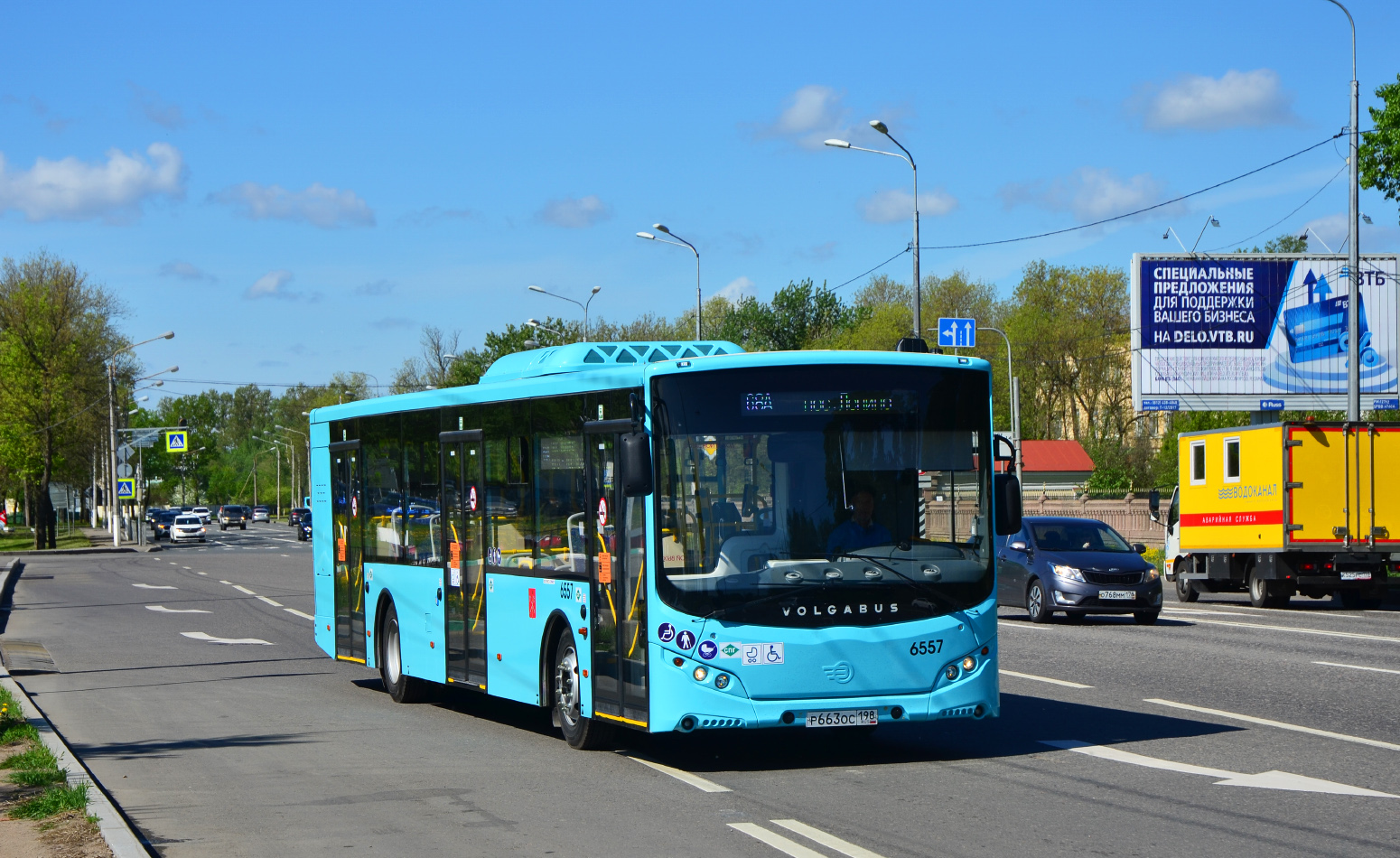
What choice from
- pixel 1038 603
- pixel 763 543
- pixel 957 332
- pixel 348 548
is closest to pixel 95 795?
pixel 763 543

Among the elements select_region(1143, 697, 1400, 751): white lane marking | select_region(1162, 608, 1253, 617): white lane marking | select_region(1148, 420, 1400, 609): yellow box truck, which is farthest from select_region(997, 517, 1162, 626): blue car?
select_region(1143, 697, 1400, 751): white lane marking

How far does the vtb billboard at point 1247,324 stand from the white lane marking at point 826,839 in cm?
3785

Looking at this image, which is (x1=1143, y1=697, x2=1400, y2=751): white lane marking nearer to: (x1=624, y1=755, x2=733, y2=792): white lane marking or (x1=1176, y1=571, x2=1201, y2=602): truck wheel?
(x1=624, y1=755, x2=733, y2=792): white lane marking

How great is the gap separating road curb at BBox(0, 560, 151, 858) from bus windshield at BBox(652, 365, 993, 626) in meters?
3.37

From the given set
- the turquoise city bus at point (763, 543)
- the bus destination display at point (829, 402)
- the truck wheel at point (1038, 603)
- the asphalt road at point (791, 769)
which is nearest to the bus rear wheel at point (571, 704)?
the turquoise city bus at point (763, 543)

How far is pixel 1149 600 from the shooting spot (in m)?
22.4

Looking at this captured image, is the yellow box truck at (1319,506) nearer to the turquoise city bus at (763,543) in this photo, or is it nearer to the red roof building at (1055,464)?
the turquoise city bus at (763,543)

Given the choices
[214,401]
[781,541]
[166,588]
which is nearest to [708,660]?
[781,541]

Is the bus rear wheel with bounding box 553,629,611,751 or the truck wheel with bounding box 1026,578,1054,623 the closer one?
the bus rear wheel with bounding box 553,629,611,751

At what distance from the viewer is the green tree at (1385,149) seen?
3250 centimetres

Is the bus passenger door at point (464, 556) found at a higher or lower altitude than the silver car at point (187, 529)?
higher

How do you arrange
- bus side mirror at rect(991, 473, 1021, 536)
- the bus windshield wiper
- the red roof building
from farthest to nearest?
the red roof building < bus side mirror at rect(991, 473, 1021, 536) < the bus windshield wiper

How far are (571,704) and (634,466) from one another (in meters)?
2.30

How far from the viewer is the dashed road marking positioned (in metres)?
9.47
